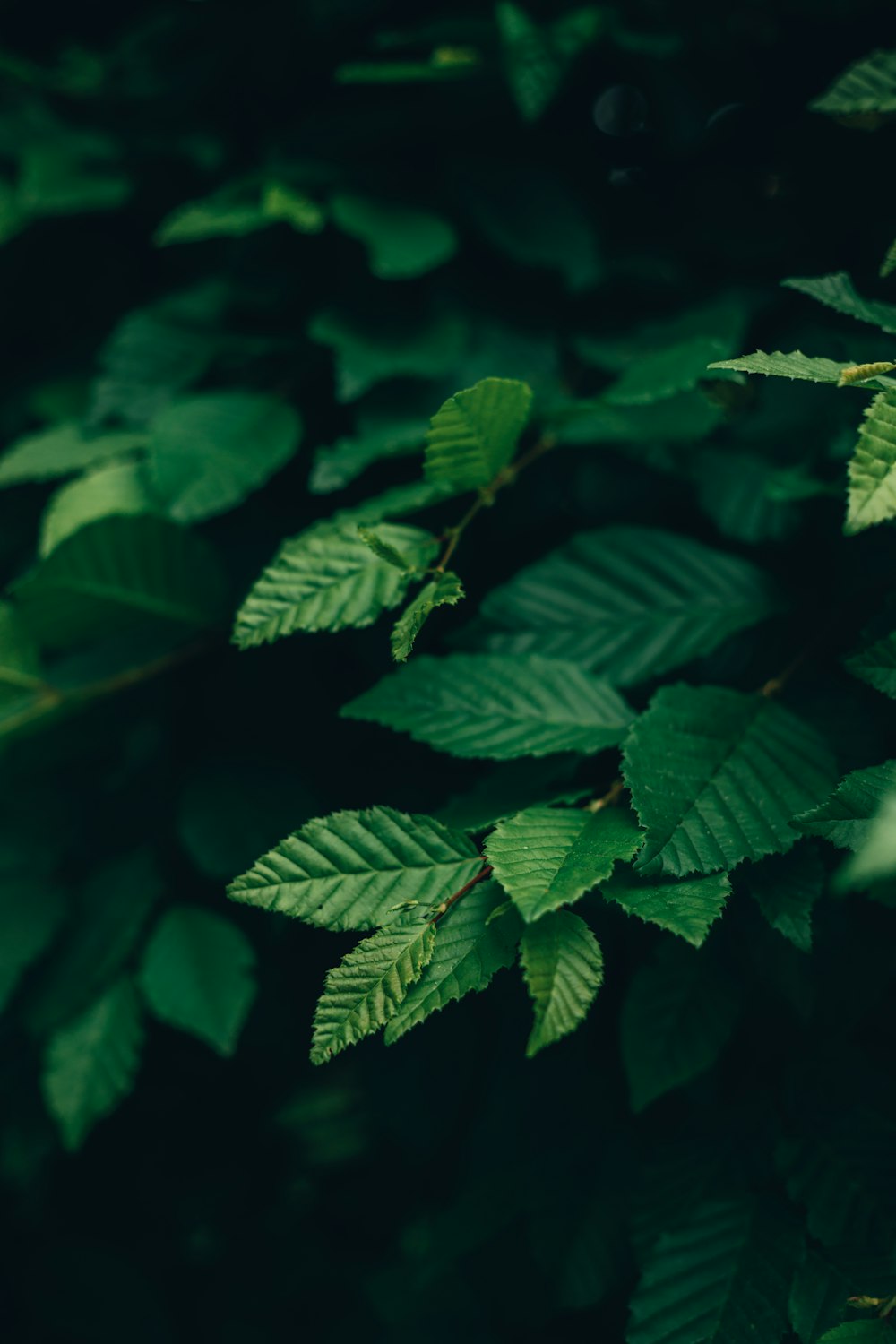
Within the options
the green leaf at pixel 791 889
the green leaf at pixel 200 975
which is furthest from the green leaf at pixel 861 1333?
the green leaf at pixel 200 975

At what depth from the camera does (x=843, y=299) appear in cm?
75

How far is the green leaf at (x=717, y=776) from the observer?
64 cm

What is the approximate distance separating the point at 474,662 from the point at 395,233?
600 millimetres

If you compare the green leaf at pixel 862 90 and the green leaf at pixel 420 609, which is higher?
the green leaf at pixel 862 90

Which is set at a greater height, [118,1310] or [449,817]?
[449,817]

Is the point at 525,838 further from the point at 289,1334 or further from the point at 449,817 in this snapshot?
the point at 289,1334

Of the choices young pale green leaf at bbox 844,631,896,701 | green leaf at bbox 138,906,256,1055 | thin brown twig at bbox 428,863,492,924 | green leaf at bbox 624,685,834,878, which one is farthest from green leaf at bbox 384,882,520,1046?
green leaf at bbox 138,906,256,1055

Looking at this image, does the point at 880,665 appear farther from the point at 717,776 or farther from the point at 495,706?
the point at 495,706

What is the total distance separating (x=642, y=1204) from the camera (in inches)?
32.7

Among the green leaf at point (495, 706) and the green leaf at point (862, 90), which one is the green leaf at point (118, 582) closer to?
the green leaf at point (495, 706)

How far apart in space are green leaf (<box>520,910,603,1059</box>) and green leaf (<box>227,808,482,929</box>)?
8 cm

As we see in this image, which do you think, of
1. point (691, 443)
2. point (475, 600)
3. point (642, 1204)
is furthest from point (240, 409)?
point (642, 1204)

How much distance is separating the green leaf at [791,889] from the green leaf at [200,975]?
1.93 ft

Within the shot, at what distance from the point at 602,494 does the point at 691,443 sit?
0.12 meters
